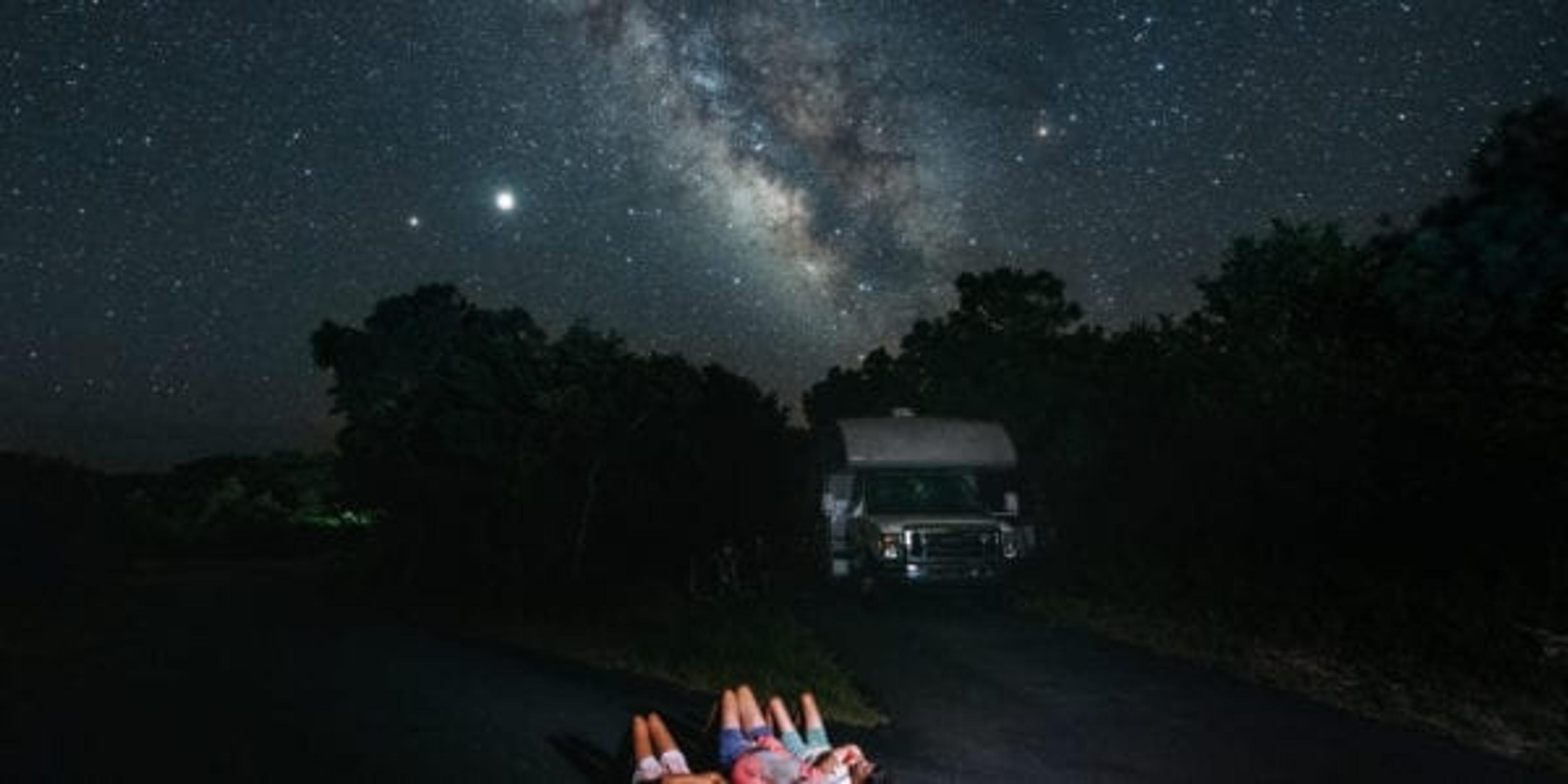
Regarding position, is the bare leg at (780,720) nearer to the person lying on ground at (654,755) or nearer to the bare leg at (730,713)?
the bare leg at (730,713)

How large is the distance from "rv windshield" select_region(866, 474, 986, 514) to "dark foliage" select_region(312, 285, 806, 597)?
8.21 feet

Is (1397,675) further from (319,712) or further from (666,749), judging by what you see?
(319,712)

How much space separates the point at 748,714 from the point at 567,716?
408 centimetres

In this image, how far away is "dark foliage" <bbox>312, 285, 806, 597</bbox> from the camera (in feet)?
70.5

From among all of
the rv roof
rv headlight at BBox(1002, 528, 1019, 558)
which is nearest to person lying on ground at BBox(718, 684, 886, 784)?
rv headlight at BBox(1002, 528, 1019, 558)

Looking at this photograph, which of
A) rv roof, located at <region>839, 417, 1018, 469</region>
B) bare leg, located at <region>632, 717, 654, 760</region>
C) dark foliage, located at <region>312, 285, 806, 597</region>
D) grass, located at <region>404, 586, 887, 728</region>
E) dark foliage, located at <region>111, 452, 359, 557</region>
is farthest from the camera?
dark foliage, located at <region>111, 452, 359, 557</region>

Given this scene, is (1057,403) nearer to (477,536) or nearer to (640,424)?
(640,424)

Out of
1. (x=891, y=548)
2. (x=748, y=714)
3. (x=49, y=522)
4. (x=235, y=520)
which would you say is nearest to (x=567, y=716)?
(x=748, y=714)

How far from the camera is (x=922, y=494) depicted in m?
19.2

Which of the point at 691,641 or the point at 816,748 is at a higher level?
the point at 691,641

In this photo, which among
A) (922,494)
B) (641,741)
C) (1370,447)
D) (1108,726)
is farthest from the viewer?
(922,494)

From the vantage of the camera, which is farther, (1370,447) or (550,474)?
(550,474)

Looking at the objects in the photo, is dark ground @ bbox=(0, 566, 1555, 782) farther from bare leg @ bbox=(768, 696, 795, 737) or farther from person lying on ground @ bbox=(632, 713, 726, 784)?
bare leg @ bbox=(768, 696, 795, 737)

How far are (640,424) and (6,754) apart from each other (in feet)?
47.0
